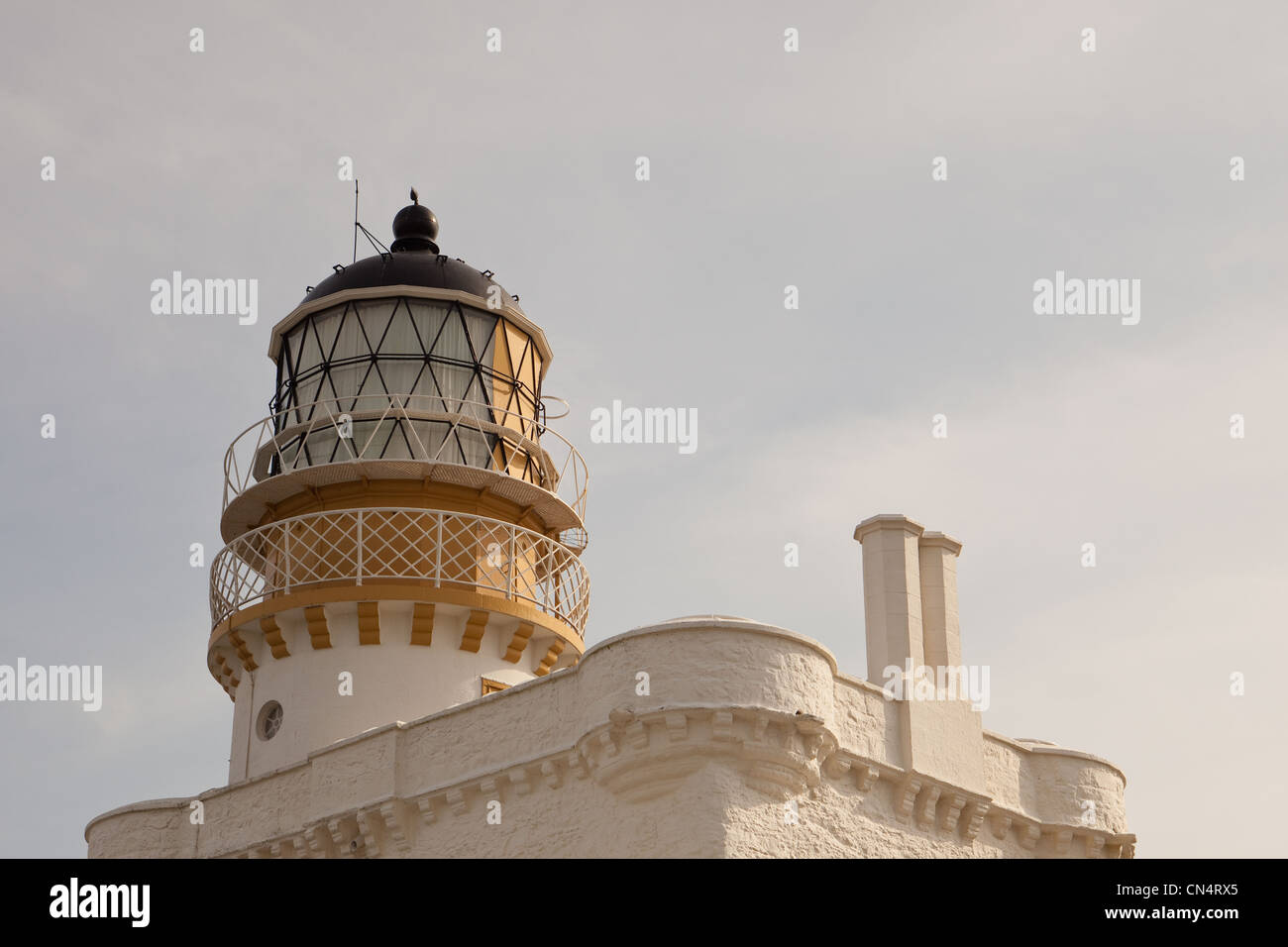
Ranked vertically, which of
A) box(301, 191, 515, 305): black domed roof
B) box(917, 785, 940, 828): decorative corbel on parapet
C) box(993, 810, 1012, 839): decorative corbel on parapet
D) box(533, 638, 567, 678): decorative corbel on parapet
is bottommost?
box(993, 810, 1012, 839): decorative corbel on parapet

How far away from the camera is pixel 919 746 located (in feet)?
70.9

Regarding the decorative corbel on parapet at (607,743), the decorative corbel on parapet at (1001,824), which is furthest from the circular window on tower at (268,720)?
the decorative corbel on parapet at (1001,824)

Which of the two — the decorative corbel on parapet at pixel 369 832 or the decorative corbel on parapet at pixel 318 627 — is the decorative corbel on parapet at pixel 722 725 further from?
the decorative corbel on parapet at pixel 318 627

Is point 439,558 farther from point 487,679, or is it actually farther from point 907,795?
point 907,795

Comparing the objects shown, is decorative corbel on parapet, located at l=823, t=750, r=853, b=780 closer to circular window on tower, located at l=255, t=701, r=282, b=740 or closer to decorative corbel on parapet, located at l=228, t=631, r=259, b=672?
circular window on tower, located at l=255, t=701, r=282, b=740

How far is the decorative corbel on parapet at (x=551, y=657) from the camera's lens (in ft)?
87.0

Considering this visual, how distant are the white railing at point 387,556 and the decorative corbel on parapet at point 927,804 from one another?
682cm

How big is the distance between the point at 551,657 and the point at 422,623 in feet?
6.84

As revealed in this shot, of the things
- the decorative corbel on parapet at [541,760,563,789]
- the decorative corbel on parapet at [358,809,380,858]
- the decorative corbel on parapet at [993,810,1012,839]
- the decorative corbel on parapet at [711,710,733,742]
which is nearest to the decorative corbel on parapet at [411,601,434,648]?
the decorative corbel on parapet at [358,809,380,858]

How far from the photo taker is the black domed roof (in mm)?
27984

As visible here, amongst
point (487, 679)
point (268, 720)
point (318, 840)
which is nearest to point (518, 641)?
point (487, 679)

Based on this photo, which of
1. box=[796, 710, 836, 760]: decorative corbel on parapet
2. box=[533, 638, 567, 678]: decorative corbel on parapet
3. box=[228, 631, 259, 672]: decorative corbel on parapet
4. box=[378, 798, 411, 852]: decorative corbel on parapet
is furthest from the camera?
box=[533, 638, 567, 678]: decorative corbel on parapet

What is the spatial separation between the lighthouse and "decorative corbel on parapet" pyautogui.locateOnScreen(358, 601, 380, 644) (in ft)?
0.04
